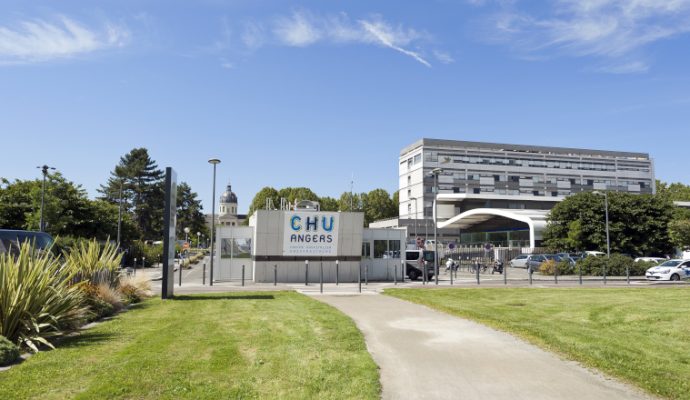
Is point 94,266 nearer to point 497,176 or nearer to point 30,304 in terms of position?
point 30,304

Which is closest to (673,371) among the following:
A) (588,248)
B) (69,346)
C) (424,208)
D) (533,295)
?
(69,346)

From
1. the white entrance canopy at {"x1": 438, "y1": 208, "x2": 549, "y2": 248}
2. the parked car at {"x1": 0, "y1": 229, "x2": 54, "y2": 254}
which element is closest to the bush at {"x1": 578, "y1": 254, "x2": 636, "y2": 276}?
the white entrance canopy at {"x1": 438, "y1": 208, "x2": 549, "y2": 248}

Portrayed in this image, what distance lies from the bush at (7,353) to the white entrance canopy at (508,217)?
5617 centimetres

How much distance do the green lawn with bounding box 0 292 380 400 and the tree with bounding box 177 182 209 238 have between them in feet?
354

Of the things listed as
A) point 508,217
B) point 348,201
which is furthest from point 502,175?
point 508,217

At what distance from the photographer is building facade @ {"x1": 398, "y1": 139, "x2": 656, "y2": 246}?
89250 mm

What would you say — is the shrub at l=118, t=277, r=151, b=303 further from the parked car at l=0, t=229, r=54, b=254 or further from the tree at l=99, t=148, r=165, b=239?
the tree at l=99, t=148, r=165, b=239

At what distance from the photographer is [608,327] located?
442 inches

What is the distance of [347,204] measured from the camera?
107375 millimetres

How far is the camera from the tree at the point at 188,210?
115081 mm

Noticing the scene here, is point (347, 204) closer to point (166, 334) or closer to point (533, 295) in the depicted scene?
point (533, 295)

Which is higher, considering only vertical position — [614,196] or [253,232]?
[614,196]

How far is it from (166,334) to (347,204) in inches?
3865

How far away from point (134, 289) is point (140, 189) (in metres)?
79.9
